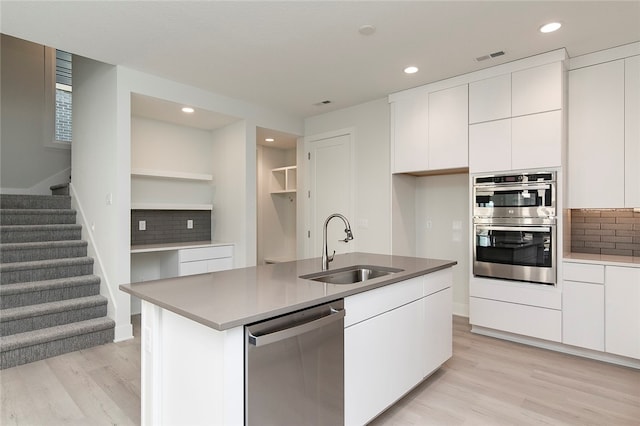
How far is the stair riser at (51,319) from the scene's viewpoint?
3.07 meters

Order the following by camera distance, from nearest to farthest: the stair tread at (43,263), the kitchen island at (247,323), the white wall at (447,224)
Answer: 1. the kitchen island at (247,323)
2. the stair tread at (43,263)
3. the white wall at (447,224)

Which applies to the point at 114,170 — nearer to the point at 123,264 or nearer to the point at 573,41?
the point at 123,264

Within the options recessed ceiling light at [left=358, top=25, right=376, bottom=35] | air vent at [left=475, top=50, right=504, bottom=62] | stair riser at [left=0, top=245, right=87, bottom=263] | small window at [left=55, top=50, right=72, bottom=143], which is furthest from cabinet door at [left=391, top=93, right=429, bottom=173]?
small window at [left=55, top=50, right=72, bottom=143]

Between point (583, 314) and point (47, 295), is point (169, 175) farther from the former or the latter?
point (583, 314)

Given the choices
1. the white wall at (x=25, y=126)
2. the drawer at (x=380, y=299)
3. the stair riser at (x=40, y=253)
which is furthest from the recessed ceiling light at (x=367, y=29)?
the white wall at (x=25, y=126)

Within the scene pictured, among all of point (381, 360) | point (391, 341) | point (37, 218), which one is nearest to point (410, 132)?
point (391, 341)

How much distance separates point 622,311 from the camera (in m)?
2.86

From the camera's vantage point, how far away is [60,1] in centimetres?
239

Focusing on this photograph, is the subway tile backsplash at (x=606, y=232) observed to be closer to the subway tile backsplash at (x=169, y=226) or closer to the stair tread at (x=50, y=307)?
the subway tile backsplash at (x=169, y=226)

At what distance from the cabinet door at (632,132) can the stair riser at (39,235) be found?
5.59 metres

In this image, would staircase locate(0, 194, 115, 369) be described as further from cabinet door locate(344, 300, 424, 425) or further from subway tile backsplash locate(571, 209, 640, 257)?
subway tile backsplash locate(571, 209, 640, 257)

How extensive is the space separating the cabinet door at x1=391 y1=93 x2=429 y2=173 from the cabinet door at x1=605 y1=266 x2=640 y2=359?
1962 millimetres

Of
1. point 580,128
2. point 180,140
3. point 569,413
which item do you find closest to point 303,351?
point 569,413

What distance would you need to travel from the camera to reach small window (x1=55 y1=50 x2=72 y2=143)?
5.53 meters
